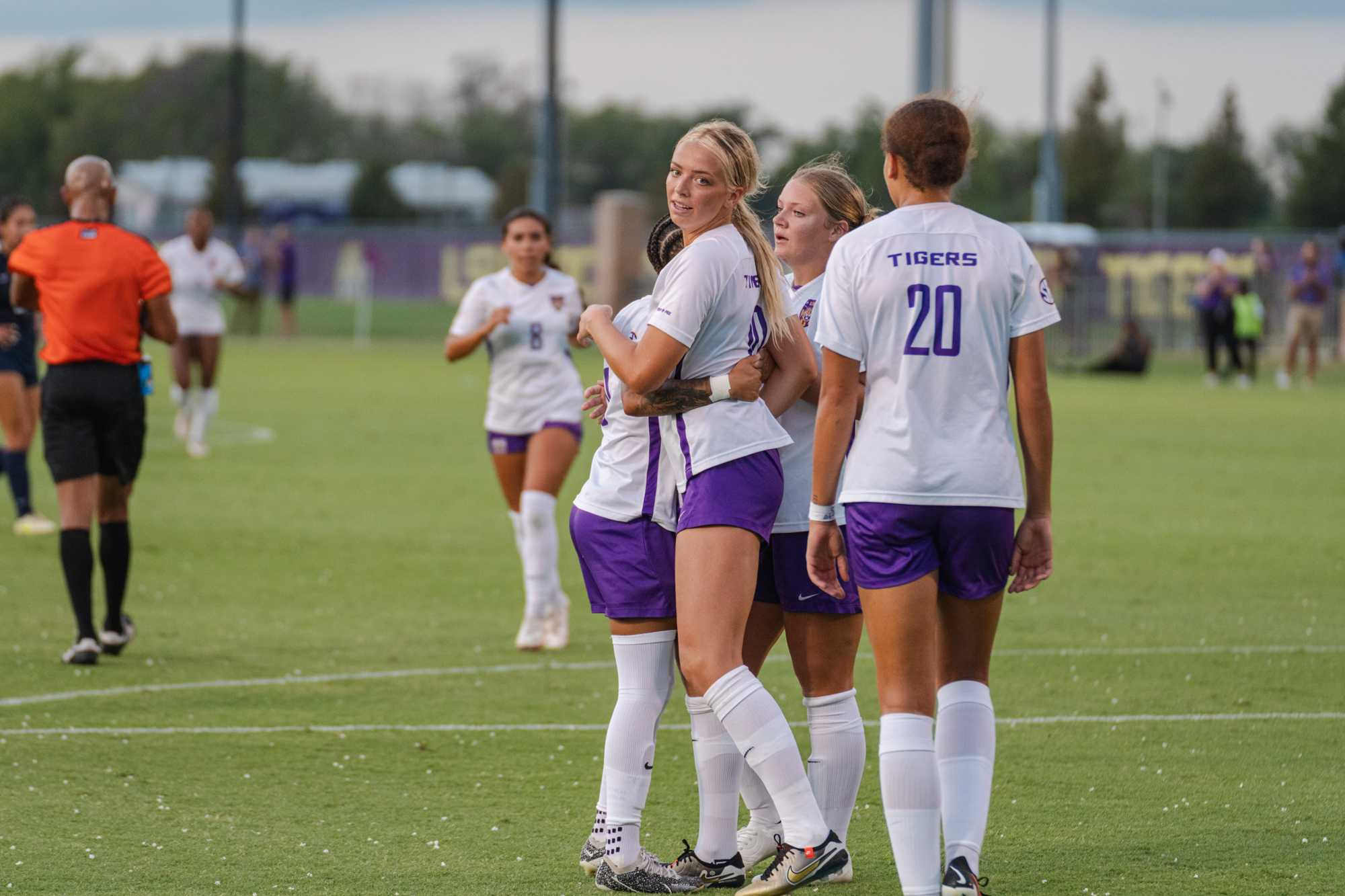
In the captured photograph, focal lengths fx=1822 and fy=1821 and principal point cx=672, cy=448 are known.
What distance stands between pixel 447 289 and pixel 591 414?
166 ft

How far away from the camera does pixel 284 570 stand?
11539 millimetres

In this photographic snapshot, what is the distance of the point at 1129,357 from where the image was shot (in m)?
31.6

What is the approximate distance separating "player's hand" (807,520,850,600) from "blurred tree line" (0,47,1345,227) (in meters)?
68.4

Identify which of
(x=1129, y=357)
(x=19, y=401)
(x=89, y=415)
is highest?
(x=89, y=415)

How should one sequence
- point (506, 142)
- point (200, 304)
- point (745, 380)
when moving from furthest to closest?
point (506, 142)
point (200, 304)
point (745, 380)

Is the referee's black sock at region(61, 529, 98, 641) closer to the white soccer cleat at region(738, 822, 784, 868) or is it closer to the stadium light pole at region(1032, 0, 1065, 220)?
the white soccer cleat at region(738, 822, 784, 868)

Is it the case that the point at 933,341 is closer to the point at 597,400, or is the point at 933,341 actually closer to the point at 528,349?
the point at 597,400

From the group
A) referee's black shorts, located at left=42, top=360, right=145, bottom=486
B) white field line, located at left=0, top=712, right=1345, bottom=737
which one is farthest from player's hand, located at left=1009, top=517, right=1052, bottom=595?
referee's black shorts, located at left=42, top=360, right=145, bottom=486

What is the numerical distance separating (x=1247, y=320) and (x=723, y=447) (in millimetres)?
27001

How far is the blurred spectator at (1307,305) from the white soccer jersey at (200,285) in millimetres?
17162

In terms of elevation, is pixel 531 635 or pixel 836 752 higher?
pixel 836 752

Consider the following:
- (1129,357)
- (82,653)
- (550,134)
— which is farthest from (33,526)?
(550,134)

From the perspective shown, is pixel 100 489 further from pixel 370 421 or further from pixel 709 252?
pixel 370 421

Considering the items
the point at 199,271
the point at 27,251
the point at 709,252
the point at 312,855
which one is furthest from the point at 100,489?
the point at 199,271
